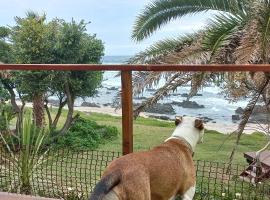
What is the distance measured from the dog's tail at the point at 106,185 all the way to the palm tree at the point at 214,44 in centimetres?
389

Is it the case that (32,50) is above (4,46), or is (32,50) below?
below

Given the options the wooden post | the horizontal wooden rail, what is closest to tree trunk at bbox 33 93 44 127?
the horizontal wooden rail

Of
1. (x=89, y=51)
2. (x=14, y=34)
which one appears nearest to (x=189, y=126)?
(x=89, y=51)

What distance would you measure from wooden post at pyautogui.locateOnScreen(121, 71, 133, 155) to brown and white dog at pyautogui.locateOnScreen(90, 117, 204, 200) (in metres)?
0.51

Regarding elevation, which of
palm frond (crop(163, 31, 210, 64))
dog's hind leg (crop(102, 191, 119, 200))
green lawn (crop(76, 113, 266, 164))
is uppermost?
palm frond (crop(163, 31, 210, 64))

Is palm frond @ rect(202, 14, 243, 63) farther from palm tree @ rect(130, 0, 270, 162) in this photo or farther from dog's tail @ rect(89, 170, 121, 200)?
dog's tail @ rect(89, 170, 121, 200)

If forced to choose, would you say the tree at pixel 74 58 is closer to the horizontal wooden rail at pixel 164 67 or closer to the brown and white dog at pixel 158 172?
the horizontal wooden rail at pixel 164 67

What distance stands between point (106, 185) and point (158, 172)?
0.48m

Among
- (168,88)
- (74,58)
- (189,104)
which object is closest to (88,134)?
(74,58)

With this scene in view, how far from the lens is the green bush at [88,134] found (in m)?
15.4

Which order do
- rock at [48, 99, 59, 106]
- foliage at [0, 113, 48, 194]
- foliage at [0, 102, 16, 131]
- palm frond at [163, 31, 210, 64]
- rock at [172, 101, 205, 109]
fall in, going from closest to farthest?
foliage at [0, 113, 48, 194] < foliage at [0, 102, 16, 131] < palm frond at [163, 31, 210, 64] < rock at [48, 99, 59, 106] < rock at [172, 101, 205, 109]

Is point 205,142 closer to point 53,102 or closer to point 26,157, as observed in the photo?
point 53,102

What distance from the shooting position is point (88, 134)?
16.6 metres

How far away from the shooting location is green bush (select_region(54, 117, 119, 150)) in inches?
605
